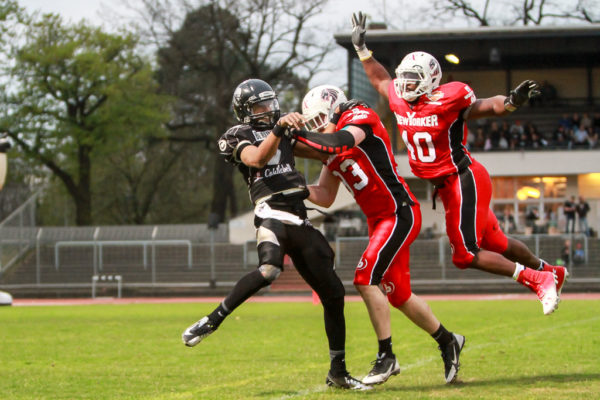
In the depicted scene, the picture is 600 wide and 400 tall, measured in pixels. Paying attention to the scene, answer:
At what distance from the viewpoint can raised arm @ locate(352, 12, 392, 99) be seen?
816 cm

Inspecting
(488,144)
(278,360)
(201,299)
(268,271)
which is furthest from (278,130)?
(488,144)

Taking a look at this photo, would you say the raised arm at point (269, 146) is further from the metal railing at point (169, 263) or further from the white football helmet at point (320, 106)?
the metal railing at point (169, 263)

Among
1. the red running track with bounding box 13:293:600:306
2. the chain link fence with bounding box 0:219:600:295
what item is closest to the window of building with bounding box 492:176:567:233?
the chain link fence with bounding box 0:219:600:295

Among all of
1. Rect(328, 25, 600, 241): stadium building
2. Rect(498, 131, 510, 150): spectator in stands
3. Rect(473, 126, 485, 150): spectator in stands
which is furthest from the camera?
Rect(473, 126, 485, 150): spectator in stands

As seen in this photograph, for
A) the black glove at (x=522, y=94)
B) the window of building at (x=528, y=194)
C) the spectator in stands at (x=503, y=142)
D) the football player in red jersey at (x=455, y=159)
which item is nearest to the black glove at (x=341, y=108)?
the football player in red jersey at (x=455, y=159)

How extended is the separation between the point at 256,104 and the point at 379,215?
4.36 ft

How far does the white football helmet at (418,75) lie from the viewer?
289 inches

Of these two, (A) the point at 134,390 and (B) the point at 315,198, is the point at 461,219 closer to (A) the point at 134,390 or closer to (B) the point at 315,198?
(B) the point at 315,198

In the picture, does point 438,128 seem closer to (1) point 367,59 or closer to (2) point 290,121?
(1) point 367,59

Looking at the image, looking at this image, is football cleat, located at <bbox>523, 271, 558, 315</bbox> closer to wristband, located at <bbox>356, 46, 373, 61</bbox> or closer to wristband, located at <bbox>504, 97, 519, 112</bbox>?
wristband, located at <bbox>504, 97, 519, 112</bbox>

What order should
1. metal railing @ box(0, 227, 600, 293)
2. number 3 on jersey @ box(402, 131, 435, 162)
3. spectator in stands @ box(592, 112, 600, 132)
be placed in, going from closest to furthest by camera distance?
1. number 3 on jersey @ box(402, 131, 435, 162)
2. metal railing @ box(0, 227, 600, 293)
3. spectator in stands @ box(592, 112, 600, 132)

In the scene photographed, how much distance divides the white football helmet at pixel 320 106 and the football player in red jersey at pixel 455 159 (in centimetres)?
54

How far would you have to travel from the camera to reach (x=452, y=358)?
7316mm

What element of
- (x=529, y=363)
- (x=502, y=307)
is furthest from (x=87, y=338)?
(x=502, y=307)
